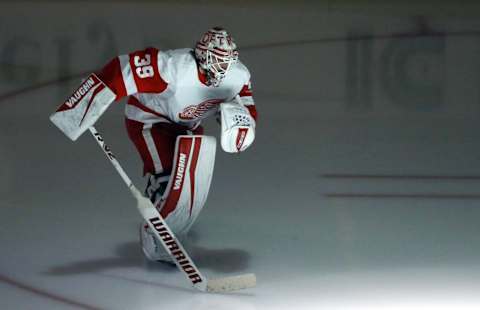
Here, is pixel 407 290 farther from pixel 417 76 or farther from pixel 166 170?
pixel 417 76

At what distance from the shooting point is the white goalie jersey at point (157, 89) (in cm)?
303

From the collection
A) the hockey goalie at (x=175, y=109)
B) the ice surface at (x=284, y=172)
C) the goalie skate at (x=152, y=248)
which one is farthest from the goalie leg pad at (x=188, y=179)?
the ice surface at (x=284, y=172)

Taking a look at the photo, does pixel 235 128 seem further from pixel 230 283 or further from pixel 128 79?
pixel 230 283

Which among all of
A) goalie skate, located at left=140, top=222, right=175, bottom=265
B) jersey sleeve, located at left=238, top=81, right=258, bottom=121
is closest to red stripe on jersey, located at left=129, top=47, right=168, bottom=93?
jersey sleeve, located at left=238, top=81, right=258, bottom=121

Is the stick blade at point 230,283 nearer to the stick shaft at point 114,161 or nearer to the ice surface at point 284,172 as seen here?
the ice surface at point 284,172

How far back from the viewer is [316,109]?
17.1 feet

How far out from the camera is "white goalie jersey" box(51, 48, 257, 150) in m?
3.03

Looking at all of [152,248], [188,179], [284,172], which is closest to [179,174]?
[188,179]

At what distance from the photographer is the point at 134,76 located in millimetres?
3045

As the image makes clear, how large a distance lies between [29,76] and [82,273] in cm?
268

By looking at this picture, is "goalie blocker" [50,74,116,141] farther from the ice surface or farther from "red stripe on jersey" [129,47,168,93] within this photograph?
the ice surface

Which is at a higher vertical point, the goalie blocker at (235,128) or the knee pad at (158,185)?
the goalie blocker at (235,128)

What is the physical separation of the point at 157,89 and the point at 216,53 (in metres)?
0.23

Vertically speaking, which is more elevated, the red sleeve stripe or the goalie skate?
the red sleeve stripe
